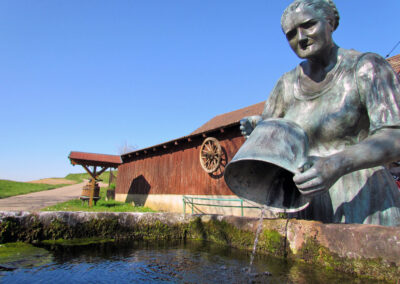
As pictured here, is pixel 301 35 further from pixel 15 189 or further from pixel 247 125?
pixel 15 189

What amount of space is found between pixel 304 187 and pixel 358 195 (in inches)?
23.5

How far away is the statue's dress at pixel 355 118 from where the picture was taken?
1.34m

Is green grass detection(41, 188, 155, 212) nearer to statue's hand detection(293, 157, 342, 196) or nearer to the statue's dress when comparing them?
the statue's dress

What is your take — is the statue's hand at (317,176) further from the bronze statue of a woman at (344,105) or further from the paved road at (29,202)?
the paved road at (29,202)

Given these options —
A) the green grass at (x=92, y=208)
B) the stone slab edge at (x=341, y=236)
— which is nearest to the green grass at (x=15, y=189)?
the green grass at (x=92, y=208)

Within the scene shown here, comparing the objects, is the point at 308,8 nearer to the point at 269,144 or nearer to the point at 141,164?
the point at 269,144

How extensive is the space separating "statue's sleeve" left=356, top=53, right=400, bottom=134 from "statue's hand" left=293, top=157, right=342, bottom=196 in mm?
358

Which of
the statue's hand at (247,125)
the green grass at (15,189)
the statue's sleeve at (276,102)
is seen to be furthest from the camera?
the green grass at (15,189)

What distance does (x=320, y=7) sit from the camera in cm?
141

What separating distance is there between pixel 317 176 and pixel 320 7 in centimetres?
93

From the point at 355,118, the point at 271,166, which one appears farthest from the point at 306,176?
the point at 355,118

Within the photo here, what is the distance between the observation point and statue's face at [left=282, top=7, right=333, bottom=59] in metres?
1.38

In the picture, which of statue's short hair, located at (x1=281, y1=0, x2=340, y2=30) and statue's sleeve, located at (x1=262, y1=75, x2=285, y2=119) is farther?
statue's sleeve, located at (x1=262, y1=75, x2=285, y2=119)

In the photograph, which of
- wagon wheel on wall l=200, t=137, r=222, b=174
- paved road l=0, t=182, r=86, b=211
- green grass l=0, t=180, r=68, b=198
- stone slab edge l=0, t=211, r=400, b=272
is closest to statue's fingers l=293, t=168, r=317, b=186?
stone slab edge l=0, t=211, r=400, b=272
